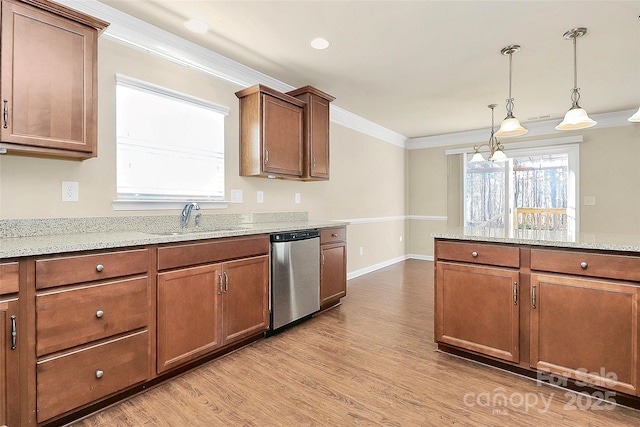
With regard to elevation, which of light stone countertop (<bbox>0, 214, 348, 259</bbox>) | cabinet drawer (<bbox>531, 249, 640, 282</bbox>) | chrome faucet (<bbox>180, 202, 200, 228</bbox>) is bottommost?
cabinet drawer (<bbox>531, 249, 640, 282</bbox>)

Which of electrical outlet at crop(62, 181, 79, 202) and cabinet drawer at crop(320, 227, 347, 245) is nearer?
electrical outlet at crop(62, 181, 79, 202)

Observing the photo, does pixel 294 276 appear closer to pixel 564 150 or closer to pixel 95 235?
pixel 95 235

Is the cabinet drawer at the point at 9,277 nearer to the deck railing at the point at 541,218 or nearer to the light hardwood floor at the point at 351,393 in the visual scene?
the light hardwood floor at the point at 351,393

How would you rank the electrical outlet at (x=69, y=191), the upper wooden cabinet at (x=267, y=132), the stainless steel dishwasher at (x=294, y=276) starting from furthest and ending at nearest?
the upper wooden cabinet at (x=267, y=132), the stainless steel dishwasher at (x=294, y=276), the electrical outlet at (x=69, y=191)

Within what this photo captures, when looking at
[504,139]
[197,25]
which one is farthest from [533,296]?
[504,139]

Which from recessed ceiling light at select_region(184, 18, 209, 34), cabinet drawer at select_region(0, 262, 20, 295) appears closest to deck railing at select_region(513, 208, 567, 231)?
recessed ceiling light at select_region(184, 18, 209, 34)

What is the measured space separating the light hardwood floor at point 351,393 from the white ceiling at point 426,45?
2.53 meters

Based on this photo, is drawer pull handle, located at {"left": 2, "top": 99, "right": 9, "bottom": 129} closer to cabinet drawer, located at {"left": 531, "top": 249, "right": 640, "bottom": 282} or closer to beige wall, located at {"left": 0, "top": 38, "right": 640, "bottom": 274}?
beige wall, located at {"left": 0, "top": 38, "right": 640, "bottom": 274}

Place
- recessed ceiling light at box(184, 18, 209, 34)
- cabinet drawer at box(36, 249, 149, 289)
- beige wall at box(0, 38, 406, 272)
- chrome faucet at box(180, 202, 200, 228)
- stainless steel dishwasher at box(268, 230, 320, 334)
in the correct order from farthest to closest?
stainless steel dishwasher at box(268, 230, 320, 334), chrome faucet at box(180, 202, 200, 228), recessed ceiling light at box(184, 18, 209, 34), beige wall at box(0, 38, 406, 272), cabinet drawer at box(36, 249, 149, 289)

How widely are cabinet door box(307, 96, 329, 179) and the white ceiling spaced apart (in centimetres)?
28

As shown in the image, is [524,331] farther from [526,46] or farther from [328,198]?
[328,198]

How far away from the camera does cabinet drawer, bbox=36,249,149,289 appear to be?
1.55m

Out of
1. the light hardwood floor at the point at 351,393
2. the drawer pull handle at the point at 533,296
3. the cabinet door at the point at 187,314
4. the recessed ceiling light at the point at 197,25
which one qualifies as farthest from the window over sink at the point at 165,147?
the drawer pull handle at the point at 533,296

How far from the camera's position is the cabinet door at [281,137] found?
10.2 feet
